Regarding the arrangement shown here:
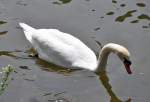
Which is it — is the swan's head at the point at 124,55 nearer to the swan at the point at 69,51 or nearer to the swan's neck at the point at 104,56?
the swan at the point at 69,51

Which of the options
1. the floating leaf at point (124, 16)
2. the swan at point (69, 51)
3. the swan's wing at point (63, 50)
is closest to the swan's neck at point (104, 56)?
the swan at point (69, 51)

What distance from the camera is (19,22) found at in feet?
39.7

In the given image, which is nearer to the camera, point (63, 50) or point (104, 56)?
point (104, 56)

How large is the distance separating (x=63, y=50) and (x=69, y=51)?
0.13m

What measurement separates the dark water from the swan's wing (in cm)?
17

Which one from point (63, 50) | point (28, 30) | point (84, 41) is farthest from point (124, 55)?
point (28, 30)

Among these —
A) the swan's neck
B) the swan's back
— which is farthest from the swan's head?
the swan's back

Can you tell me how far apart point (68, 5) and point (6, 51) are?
2337 mm

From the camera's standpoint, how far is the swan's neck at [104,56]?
10.3m

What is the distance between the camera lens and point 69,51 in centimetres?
1066

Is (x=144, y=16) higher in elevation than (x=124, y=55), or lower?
lower

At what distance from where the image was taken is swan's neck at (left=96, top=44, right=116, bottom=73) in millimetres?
10297

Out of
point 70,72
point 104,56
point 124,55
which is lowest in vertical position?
point 70,72

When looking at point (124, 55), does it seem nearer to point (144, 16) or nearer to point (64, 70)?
point (64, 70)
